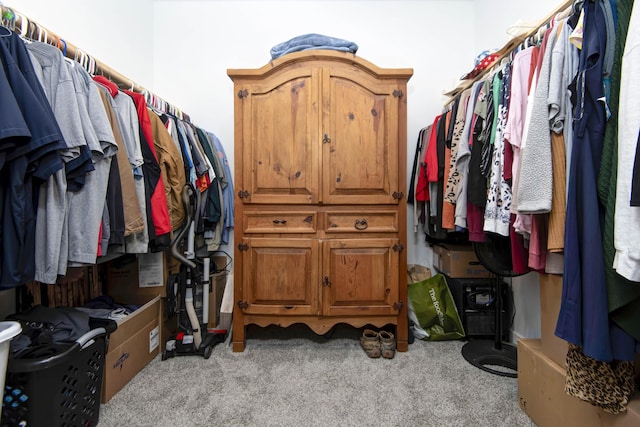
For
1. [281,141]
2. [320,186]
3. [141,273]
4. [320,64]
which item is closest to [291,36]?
[320,64]

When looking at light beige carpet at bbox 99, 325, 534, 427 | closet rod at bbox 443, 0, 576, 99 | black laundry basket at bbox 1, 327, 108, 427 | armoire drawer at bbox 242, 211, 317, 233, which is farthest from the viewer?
armoire drawer at bbox 242, 211, 317, 233

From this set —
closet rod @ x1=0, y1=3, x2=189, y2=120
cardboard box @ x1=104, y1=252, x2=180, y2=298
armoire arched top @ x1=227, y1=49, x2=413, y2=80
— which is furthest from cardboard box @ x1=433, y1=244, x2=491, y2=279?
closet rod @ x1=0, y1=3, x2=189, y2=120

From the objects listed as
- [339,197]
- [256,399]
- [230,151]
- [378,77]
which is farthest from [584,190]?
[230,151]

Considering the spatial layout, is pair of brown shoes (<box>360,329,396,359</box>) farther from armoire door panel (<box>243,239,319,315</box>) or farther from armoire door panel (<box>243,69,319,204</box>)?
armoire door panel (<box>243,69,319,204</box>)

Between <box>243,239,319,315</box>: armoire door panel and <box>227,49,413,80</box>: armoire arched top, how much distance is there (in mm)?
1019

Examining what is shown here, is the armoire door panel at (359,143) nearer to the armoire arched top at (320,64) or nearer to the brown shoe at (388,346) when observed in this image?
the armoire arched top at (320,64)

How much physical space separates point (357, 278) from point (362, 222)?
344 mm

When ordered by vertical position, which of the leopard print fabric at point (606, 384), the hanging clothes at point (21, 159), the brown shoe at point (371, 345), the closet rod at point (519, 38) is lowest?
the brown shoe at point (371, 345)

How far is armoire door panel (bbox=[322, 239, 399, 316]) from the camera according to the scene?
1.82 meters

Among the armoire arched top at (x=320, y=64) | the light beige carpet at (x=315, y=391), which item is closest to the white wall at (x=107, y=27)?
the armoire arched top at (x=320, y=64)

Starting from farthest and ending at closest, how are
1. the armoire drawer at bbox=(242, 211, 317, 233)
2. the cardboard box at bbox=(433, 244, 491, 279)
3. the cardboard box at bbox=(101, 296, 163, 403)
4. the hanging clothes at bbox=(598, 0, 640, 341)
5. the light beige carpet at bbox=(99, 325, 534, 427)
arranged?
1. the cardboard box at bbox=(433, 244, 491, 279)
2. the armoire drawer at bbox=(242, 211, 317, 233)
3. the cardboard box at bbox=(101, 296, 163, 403)
4. the light beige carpet at bbox=(99, 325, 534, 427)
5. the hanging clothes at bbox=(598, 0, 640, 341)

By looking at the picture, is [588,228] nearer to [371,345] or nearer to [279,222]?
[371,345]

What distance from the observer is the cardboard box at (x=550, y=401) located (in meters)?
0.90

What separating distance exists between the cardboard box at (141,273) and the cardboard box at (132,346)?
0.06 metres
